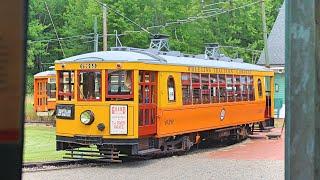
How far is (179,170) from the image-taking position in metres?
10.9

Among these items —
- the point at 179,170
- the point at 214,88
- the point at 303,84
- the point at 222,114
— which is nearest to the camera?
the point at 303,84

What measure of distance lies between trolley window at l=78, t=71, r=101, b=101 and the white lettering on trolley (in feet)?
1.56

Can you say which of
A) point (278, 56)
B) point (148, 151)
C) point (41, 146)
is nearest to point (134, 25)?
point (278, 56)

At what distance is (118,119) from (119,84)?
2.60 ft

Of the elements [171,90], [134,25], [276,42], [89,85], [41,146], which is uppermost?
[134,25]

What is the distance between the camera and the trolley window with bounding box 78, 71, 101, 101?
38.3ft

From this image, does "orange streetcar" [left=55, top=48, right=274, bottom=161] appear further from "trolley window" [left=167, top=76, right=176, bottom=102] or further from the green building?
the green building

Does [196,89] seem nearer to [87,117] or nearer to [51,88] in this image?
[87,117]

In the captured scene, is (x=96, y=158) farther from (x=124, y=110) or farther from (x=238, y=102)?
(x=238, y=102)

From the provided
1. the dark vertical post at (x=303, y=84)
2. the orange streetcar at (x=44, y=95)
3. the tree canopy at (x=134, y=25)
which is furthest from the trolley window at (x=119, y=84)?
the tree canopy at (x=134, y=25)

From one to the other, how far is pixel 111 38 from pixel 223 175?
1846cm

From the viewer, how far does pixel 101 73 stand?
11.6m

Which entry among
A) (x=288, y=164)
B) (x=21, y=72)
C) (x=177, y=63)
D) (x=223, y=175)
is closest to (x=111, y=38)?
(x=177, y=63)

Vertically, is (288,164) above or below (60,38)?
below
